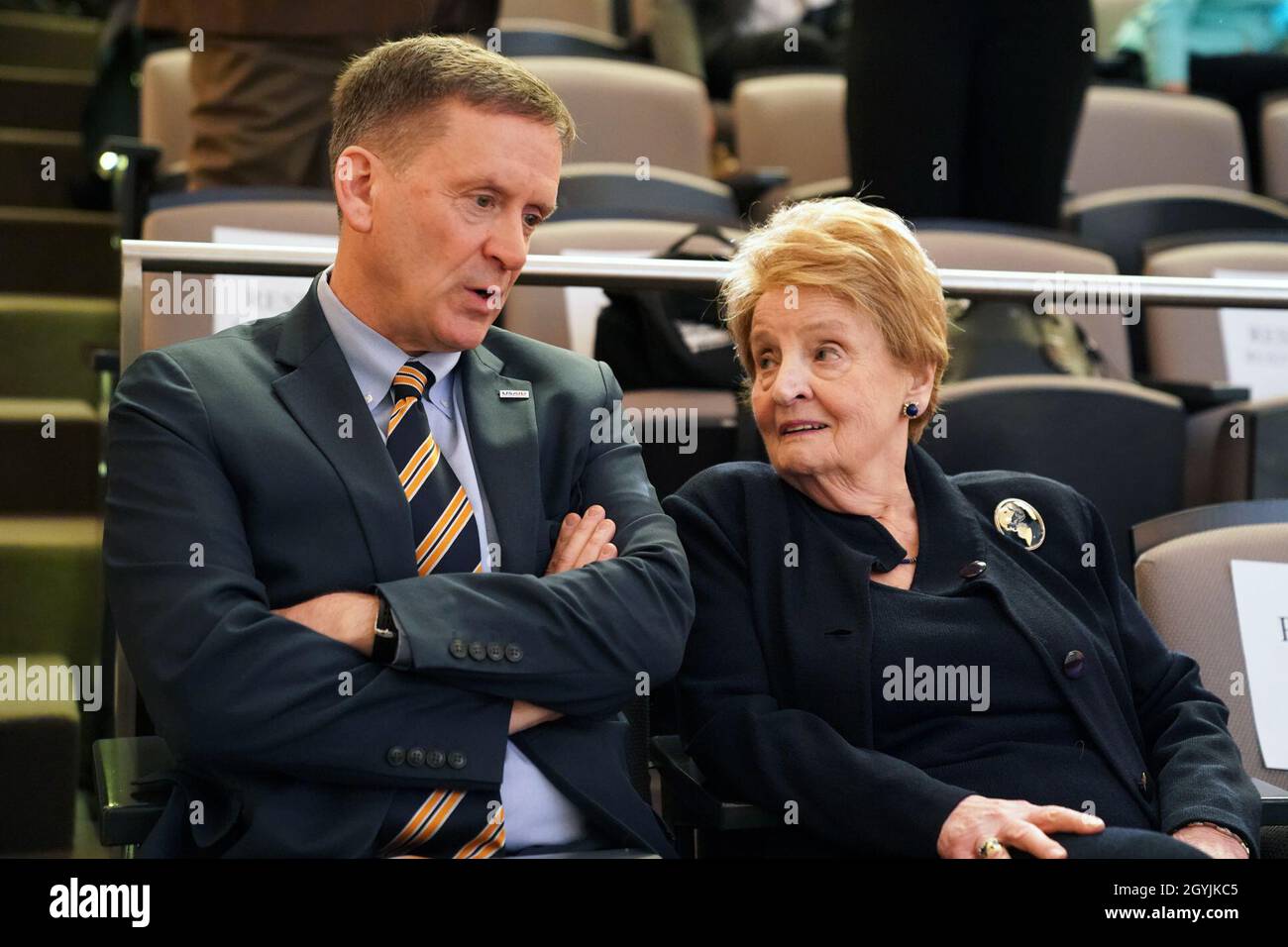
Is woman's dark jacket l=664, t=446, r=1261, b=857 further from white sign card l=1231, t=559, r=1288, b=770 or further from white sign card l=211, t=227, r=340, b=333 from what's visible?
white sign card l=211, t=227, r=340, b=333

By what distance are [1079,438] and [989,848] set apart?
1073 millimetres

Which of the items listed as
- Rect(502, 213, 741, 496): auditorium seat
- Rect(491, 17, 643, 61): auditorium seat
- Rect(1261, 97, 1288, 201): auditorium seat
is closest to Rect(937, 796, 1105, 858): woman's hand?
Rect(502, 213, 741, 496): auditorium seat

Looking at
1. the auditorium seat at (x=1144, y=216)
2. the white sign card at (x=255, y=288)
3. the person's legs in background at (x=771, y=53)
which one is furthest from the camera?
the person's legs in background at (x=771, y=53)

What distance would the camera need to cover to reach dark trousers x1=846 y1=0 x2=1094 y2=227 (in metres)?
2.92

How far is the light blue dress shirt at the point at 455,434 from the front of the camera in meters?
1.53

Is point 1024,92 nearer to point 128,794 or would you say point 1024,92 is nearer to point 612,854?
point 612,854

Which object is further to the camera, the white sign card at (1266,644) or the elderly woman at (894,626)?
the white sign card at (1266,644)

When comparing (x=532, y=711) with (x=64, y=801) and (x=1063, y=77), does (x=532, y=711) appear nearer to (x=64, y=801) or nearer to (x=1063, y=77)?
(x=64, y=801)

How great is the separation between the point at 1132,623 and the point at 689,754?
59 centimetres

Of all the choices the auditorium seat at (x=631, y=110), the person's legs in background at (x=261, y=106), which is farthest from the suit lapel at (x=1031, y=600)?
the auditorium seat at (x=631, y=110)

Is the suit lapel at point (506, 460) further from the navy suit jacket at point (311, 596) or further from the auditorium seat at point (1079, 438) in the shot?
the auditorium seat at point (1079, 438)

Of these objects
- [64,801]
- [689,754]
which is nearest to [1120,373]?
[689,754]

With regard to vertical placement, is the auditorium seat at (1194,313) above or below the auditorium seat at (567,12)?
below

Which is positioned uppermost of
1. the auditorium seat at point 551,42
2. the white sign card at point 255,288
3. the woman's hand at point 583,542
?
the auditorium seat at point 551,42
